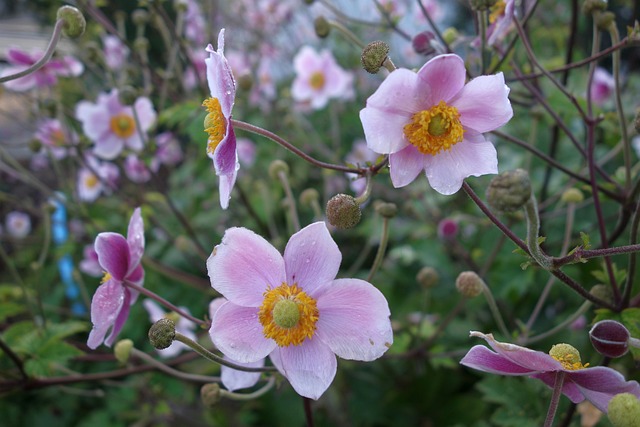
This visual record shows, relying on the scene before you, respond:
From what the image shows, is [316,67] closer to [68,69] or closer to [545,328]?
[68,69]

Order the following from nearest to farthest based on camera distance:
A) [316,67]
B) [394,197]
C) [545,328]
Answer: [545,328] → [394,197] → [316,67]

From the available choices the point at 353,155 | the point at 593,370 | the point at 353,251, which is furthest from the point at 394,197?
the point at 593,370

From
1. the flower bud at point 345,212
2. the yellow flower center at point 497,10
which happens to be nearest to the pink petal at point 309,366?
the flower bud at point 345,212

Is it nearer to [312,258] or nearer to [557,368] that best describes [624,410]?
[557,368]

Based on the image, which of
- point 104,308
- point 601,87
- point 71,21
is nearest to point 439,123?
point 104,308

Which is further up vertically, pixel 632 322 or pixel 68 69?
pixel 632 322

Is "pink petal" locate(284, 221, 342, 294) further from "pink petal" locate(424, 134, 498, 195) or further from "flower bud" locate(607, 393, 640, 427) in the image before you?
"flower bud" locate(607, 393, 640, 427)
